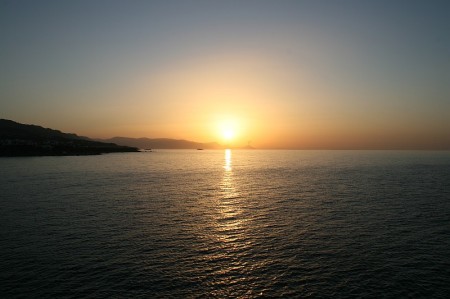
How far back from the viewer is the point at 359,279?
2575cm

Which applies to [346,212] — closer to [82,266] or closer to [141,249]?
[141,249]

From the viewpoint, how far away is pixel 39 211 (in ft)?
159

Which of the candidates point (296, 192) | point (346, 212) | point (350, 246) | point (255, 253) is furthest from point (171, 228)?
point (296, 192)

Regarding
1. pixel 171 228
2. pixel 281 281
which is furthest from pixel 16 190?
pixel 281 281

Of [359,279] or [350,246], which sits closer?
[359,279]

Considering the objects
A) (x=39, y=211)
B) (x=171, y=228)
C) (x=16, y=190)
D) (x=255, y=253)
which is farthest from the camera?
(x=16, y=190)

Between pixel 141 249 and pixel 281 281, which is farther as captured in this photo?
pixel 141 249

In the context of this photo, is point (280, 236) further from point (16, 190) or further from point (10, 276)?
point (16, 190)

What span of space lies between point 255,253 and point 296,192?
44.4 meters

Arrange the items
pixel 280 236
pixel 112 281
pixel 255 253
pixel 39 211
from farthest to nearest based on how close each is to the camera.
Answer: pixel 39 211 → pixel 280 236 → pixel 255 253 → pixel 112 281

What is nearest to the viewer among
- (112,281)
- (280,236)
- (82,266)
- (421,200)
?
(112,281)

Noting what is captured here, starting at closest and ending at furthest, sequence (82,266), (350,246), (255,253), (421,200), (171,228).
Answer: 1. (82,266)
2. (255,253)
3. (350,246)
4. (171,228)
5. (421,200)

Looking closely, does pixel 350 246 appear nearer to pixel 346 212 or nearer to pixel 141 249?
pixel 346 212

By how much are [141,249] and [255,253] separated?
1216cm
